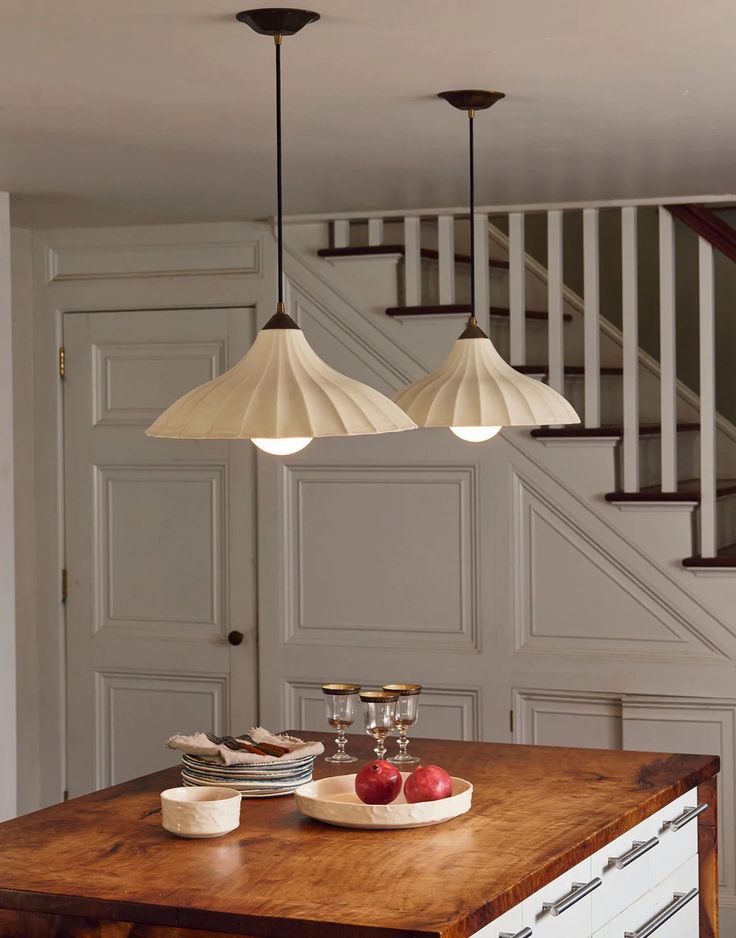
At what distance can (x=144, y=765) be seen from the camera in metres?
5.36

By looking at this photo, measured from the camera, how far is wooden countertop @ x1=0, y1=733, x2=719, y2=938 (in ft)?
7.36

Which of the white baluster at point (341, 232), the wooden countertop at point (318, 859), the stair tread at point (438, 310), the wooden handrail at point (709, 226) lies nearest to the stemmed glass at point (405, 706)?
the wooden countertop at point (318, 859)

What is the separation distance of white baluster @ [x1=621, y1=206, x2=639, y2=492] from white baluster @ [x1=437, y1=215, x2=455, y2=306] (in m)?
0.61

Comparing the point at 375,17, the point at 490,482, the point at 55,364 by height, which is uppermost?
the point at 375,17

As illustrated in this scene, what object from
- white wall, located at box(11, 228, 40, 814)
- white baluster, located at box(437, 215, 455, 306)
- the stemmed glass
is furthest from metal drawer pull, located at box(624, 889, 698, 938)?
white wall, located at box(11, 228, 40, 814)

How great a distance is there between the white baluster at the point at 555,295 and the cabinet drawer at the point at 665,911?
1.94m

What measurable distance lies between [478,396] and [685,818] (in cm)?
→ 114

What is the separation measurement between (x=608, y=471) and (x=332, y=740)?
1589mm

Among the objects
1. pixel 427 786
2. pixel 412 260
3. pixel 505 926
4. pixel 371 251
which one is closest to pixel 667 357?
pixel 412 260

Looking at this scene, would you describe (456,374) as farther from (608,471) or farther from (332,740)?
(608,471)

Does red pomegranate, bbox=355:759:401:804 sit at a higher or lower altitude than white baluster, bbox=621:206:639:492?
lower

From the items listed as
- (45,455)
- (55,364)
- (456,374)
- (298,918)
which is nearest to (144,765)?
(45,455)

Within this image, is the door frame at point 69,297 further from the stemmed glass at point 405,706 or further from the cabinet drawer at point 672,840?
the cabinet drawer at point 672,840

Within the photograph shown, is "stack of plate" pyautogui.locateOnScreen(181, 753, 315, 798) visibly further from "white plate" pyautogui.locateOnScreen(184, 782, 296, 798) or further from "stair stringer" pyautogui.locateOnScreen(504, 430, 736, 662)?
"stair stringer" pyautogui.locateOnScreen(504, 430, 736, 662)
